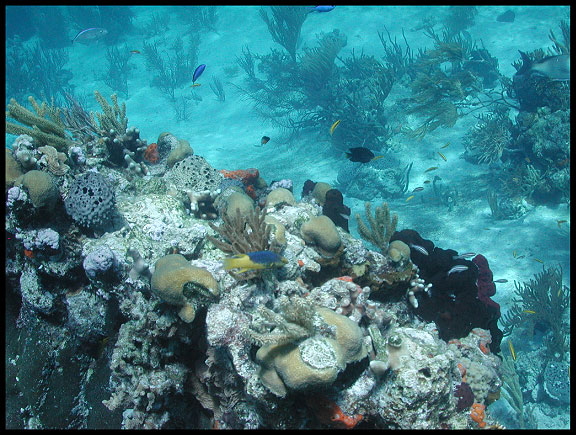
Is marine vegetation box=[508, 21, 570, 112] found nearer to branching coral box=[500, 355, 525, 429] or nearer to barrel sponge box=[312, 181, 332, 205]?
branching coral box=[500, 355, 525, 429]

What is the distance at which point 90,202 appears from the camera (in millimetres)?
3467

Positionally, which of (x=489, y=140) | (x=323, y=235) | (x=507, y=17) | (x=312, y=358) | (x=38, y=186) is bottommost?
(x=489, y=140)

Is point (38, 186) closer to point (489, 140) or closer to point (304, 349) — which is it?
A: point (304, 349)

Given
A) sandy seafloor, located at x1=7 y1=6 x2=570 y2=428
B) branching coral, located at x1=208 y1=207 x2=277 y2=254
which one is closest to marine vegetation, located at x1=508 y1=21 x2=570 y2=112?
sandy seafloor, located at x1=7 y1=6 x2=570 y2=428

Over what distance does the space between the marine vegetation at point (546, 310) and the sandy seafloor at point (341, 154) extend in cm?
32

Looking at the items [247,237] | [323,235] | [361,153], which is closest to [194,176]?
[247,237]

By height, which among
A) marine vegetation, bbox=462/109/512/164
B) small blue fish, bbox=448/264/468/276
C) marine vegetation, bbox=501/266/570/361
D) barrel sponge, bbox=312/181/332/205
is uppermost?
barrel sponge, bbox=312/181/332/205

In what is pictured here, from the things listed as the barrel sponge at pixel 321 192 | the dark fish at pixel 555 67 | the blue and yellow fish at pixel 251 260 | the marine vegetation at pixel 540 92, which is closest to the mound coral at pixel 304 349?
the blue and yellow fish at pixel 251 260

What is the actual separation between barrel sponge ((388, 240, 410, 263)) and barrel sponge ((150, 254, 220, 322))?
2.24 m

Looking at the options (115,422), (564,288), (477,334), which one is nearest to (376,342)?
(477,334)

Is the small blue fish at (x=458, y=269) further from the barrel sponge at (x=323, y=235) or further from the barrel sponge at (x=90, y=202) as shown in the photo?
the barrel sponge at (x=90, y=202)

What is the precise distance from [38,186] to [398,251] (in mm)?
4001

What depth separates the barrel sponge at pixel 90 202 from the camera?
136 inches

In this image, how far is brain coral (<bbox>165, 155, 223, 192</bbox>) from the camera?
470 cm
